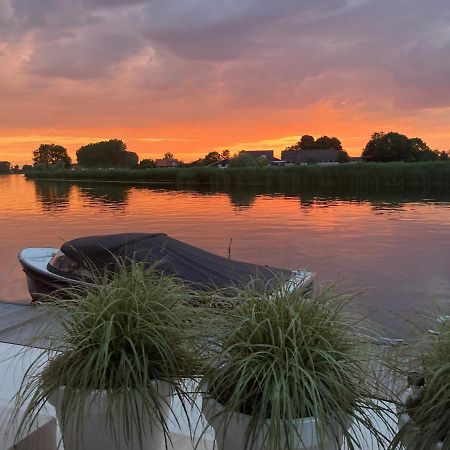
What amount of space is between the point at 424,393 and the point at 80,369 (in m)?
1.20

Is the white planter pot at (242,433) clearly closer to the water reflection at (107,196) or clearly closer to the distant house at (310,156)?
the water reflection at (107,196)

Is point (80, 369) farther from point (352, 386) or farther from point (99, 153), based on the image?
point (99, 153)

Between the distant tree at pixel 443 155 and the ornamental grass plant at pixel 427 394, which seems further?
the distant tree at pixel 443 155

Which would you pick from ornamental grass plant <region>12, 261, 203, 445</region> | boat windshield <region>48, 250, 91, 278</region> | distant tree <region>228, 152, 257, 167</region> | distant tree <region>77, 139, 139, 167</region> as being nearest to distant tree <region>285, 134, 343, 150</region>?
distant tree <region>77, 139, 139, 167</region>

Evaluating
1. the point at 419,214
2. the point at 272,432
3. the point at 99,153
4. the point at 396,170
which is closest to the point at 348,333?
the point at 272,432

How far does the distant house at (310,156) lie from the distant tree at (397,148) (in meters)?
8.10

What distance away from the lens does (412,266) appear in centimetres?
1512

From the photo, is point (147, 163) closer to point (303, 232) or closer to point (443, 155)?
point (443, 155)

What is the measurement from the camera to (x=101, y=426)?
194 centimetres

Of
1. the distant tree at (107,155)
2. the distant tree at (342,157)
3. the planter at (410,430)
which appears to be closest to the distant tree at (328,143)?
the distant tree at (342,157)

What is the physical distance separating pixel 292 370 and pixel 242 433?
285 mm

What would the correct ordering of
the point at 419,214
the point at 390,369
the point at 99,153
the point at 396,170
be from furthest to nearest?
the point at 99,153, the point at 396,170, the point at 419,214, the point at 390,369

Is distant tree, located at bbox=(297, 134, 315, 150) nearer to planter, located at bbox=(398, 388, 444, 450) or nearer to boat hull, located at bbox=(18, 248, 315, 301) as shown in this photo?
boat hull, located at bbox=(18, 248, 315, 301)

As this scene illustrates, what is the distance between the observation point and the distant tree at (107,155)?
127 m
